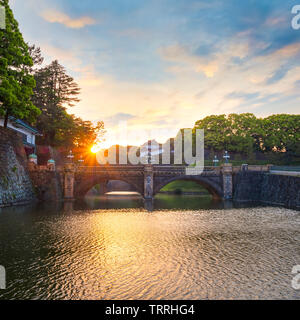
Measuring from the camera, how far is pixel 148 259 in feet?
49.8

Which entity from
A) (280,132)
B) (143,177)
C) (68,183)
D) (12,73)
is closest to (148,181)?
(143,177)

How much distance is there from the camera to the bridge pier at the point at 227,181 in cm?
4878

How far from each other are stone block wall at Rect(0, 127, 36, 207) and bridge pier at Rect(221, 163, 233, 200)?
35.8 m

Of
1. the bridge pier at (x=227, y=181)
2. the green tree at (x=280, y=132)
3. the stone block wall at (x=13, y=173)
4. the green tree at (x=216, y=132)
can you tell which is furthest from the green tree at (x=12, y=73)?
the green tree at (x=280, y=132)

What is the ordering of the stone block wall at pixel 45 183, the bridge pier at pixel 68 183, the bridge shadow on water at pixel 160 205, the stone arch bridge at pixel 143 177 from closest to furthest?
the bridge shadow on water at pixel 160 205, the stone block wall at pixel 45 183, the bridge pier at pixel 68 183, the stone arch bridge at pixel 143 177

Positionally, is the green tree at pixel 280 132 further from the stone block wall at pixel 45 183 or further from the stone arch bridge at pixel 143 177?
the stone block wall at pixel 45 183

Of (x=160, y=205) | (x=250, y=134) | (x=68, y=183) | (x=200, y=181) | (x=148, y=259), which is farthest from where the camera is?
(x=250, y=134)

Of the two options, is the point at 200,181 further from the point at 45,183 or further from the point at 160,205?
the point at 45,183

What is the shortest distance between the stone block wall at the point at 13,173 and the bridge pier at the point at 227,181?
117 ft

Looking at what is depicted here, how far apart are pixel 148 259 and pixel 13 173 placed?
3106 centimetres

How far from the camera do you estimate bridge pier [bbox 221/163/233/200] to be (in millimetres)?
48781

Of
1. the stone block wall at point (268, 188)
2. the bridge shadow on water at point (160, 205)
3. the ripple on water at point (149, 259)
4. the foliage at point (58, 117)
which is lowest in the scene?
the bridge shadow on water at point (160, 205)

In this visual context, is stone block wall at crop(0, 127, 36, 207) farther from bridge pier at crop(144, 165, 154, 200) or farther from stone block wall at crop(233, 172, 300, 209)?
stone block wall at crop(233, 172, 300, 209)

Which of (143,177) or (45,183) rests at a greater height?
(143,177)
